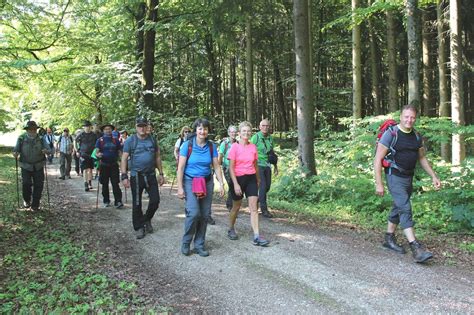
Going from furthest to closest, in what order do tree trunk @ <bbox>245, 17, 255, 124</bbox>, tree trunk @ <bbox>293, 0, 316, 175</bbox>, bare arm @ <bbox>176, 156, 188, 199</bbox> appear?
tree trunk @ <bbox>245, 17, 255, 124</bbox>
tree trunk @ <bbox>293, 0, 316, 175</bbox>
bare arm @ <bbox>176, 156, 188, 199</bbox>

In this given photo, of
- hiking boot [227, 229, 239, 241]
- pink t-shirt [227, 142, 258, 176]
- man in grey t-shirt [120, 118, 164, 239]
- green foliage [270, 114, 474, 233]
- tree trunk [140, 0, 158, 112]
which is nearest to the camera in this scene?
pink t-shirt [227, 142, 258, 176]

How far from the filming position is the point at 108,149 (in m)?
9.81

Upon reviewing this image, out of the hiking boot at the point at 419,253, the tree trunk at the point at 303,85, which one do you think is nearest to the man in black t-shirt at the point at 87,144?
the tree trunk at the point at 303,85

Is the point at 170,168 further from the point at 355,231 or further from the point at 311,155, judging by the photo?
the point at 355,231

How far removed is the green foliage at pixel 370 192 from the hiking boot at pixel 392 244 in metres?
1.74

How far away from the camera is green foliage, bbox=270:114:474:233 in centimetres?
764

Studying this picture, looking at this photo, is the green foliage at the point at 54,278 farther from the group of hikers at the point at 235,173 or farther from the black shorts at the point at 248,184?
the black shorts at the point at 248,184

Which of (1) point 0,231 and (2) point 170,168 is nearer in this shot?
(1) point 0,231

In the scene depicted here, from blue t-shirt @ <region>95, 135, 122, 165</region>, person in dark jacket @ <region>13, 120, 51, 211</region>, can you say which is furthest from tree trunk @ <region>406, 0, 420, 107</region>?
person in dark jacket @ <region>13, 120, 51, 211</region>

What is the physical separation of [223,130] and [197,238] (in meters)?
14.7

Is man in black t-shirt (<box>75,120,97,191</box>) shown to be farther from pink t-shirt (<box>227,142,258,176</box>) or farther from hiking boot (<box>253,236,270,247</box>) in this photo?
hiking boot (<box>253,236,270,247</box>)

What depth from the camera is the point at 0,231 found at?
7543mm

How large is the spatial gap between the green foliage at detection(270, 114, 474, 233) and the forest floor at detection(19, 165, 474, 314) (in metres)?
1.48

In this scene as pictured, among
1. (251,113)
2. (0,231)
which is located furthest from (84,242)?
(251,113)
